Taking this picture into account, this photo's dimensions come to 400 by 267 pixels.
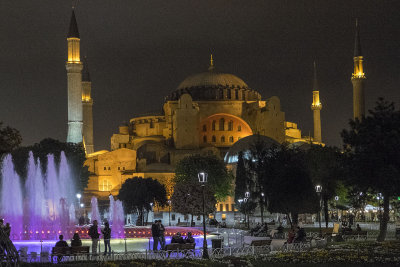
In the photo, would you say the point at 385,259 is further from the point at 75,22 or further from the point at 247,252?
the point at 75,22

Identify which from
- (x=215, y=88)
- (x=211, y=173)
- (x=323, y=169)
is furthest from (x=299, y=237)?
(x=215, y=88)

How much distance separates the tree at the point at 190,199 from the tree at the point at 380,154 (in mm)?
25349

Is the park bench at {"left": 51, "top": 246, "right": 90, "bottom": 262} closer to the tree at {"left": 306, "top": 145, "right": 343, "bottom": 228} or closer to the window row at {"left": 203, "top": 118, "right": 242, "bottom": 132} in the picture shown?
the tree at {"left": 306, "top": 145, "right": 343, "bottom": 228}

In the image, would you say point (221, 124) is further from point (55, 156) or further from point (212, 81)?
point (55, 156)

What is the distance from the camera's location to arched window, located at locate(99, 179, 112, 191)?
77.3 metres

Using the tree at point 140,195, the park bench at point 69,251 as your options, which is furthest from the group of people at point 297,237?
the tree at point 140,195

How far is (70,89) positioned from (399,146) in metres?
48.2

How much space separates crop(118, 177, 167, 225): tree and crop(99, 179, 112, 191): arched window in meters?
18.8

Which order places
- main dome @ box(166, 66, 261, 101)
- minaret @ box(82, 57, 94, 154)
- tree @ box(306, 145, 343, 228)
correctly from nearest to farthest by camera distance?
tree @ box(306, 145, 343, 228) → minaret @ box(82, 57, 94, 154) → main dome @ box(166, 66, 261, 101)

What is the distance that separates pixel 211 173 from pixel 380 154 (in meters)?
36.5

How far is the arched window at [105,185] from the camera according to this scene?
7731 centimetres

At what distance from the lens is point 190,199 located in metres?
51.9

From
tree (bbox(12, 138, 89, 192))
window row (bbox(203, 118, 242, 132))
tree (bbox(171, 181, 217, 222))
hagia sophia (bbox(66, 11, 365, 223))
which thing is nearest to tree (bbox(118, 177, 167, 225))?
tree (bbox(171, 181, 217, 222))

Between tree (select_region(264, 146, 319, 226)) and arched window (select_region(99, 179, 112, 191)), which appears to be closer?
tree (select_region(264, 146, 319, 226))
